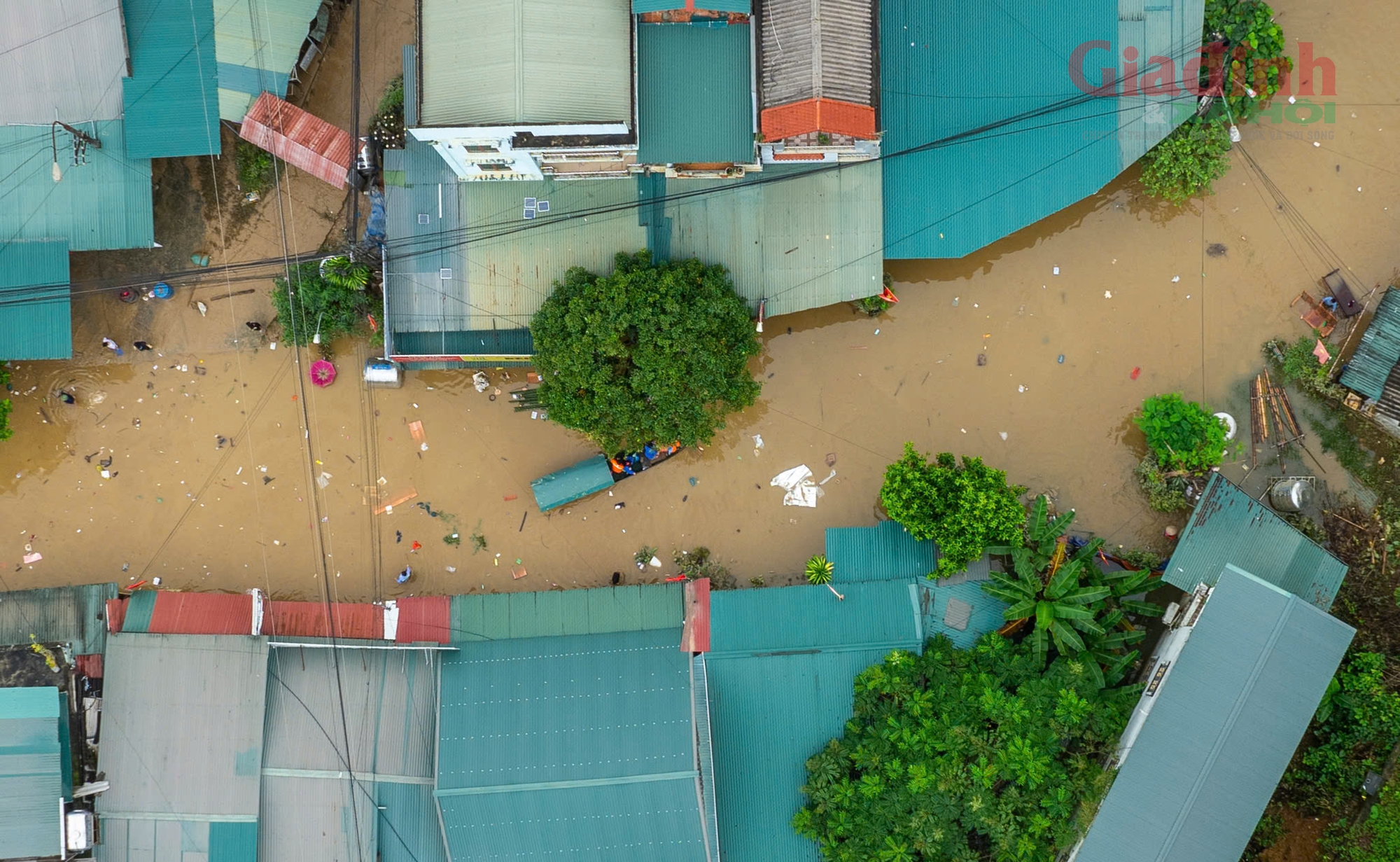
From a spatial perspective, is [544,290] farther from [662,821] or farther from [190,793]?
[190,793]

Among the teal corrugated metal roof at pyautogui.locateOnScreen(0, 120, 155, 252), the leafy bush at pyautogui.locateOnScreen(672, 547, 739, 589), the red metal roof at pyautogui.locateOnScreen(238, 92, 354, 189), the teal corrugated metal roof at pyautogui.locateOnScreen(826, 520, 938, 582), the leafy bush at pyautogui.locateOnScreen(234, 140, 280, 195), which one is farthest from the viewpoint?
the leafy bush at pyautogui.locateOnScreen(234, 140, 280, 195)

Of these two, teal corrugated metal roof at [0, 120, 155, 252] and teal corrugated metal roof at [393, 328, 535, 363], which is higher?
teal corrugated metal roof at [0, 120, 155, 252]

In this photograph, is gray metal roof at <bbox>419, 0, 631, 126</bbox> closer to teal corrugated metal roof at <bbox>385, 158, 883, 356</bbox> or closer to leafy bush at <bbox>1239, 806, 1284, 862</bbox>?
teal corrugated metal roof at <bbox>385, 158, 883, 356</bbox>

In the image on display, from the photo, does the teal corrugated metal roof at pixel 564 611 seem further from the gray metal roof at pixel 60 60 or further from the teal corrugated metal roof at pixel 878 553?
the gray metal roof at pixel 60 60

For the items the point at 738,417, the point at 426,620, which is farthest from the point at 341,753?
the point at 738,417

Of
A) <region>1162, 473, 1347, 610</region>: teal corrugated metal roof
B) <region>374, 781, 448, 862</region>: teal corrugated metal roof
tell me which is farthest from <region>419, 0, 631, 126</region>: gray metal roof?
<region>1162, 473, 1347, 610</region>: teal corrugated metal roof

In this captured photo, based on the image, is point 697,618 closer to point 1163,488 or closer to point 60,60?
point 1163,488
